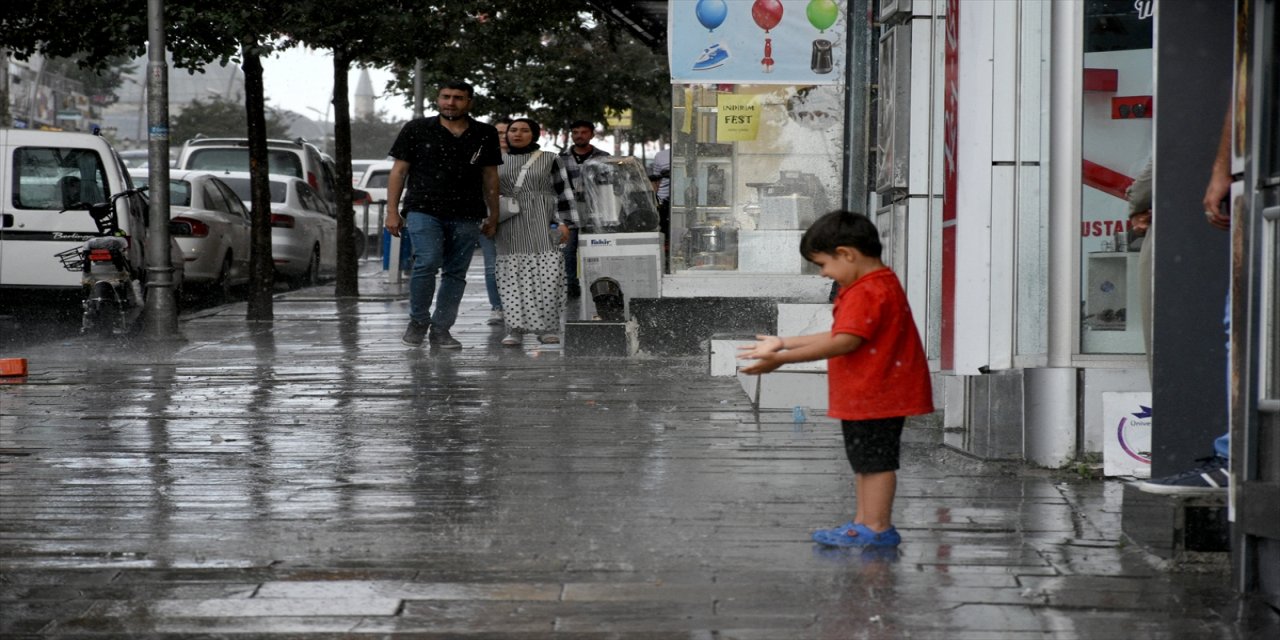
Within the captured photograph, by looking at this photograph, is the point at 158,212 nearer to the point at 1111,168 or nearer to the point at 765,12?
the point at 765,12

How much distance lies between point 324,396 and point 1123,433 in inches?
188

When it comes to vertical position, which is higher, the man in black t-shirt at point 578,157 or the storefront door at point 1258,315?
the man in black t-shirt at point 578,157

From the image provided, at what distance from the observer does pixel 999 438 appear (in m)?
7.23

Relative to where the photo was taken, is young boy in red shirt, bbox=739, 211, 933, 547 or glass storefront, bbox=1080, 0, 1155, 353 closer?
young boy in red shirt, bbox=739, 211, 933, 547

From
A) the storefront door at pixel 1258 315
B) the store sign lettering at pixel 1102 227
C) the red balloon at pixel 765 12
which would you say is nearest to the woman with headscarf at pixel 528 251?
the red balloon at pixel 765 12

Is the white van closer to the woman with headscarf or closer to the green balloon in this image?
the woman with headscarf

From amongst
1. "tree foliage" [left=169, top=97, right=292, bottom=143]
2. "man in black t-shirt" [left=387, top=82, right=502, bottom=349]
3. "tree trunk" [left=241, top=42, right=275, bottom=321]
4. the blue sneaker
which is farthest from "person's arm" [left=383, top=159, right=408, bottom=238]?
"tree foliage" [left=169, top=97, right=292, bottom=143]

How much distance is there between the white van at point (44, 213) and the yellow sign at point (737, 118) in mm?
5702

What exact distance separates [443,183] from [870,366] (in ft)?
23.9

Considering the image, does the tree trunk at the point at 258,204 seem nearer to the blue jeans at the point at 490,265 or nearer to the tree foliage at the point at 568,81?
the blue jeans at the point at 490,265

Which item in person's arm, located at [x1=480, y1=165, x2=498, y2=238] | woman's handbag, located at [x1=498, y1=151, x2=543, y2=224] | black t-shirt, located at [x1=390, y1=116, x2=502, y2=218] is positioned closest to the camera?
black t-shirt, located at [x1=390, y1=116, x2=502, y2=218]

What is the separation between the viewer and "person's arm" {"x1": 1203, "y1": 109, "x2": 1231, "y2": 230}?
500 centimetres

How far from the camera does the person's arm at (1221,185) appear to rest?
197 inches

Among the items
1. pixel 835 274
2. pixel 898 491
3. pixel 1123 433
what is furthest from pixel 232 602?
pixel 1123 433
